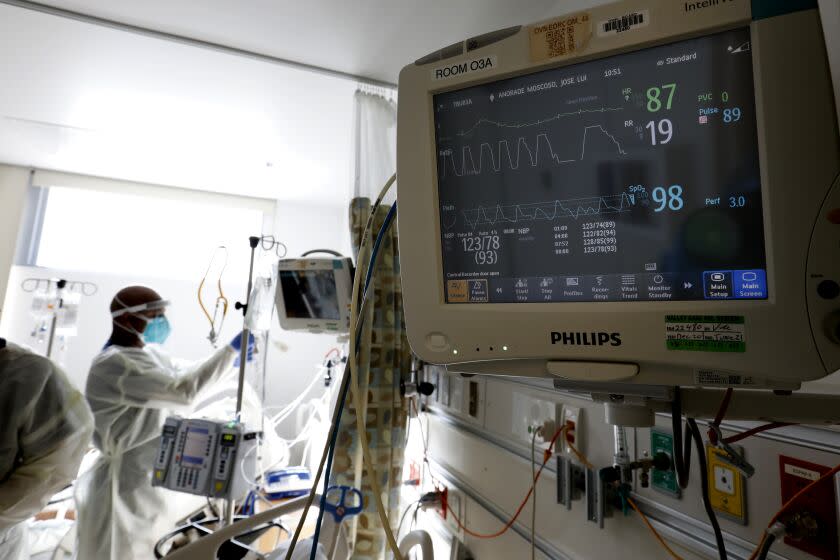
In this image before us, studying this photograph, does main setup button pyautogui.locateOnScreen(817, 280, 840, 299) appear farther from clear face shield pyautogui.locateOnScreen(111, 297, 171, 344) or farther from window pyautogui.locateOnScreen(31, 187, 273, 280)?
window pyautogui.locateOnScreen(31, 187, 273, 280)

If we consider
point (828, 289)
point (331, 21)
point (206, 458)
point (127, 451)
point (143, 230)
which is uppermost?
point (331, 21)

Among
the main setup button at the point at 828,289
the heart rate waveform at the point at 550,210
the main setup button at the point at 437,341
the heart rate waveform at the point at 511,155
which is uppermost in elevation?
the heart rate waveform at the point at 511,155

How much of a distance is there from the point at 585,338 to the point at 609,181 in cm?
21

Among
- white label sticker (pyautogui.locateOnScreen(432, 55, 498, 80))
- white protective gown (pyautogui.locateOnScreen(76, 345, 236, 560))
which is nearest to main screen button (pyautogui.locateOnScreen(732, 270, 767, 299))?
white label sticker (pyautogui.locateOnScreen(432, 55, 498, 80))

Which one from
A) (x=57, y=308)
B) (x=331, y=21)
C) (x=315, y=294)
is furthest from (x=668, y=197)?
(x=57, y=308)

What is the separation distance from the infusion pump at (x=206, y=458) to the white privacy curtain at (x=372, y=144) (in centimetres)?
130

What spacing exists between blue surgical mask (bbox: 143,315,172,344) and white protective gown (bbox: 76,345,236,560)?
0.31 m

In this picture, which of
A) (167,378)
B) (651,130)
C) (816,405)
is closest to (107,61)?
(167,378)

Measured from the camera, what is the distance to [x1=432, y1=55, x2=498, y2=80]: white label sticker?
1.87 ft

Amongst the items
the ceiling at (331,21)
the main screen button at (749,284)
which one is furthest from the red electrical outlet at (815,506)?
the ceiling at (331,21)

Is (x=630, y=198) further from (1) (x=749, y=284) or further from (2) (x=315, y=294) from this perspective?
(2) (x=315, y=294)

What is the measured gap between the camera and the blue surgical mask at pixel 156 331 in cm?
259

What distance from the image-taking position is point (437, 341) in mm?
594

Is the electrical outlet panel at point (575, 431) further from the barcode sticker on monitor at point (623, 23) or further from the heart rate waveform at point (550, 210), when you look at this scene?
the barcode sticker on monitor at point (623, 23)
